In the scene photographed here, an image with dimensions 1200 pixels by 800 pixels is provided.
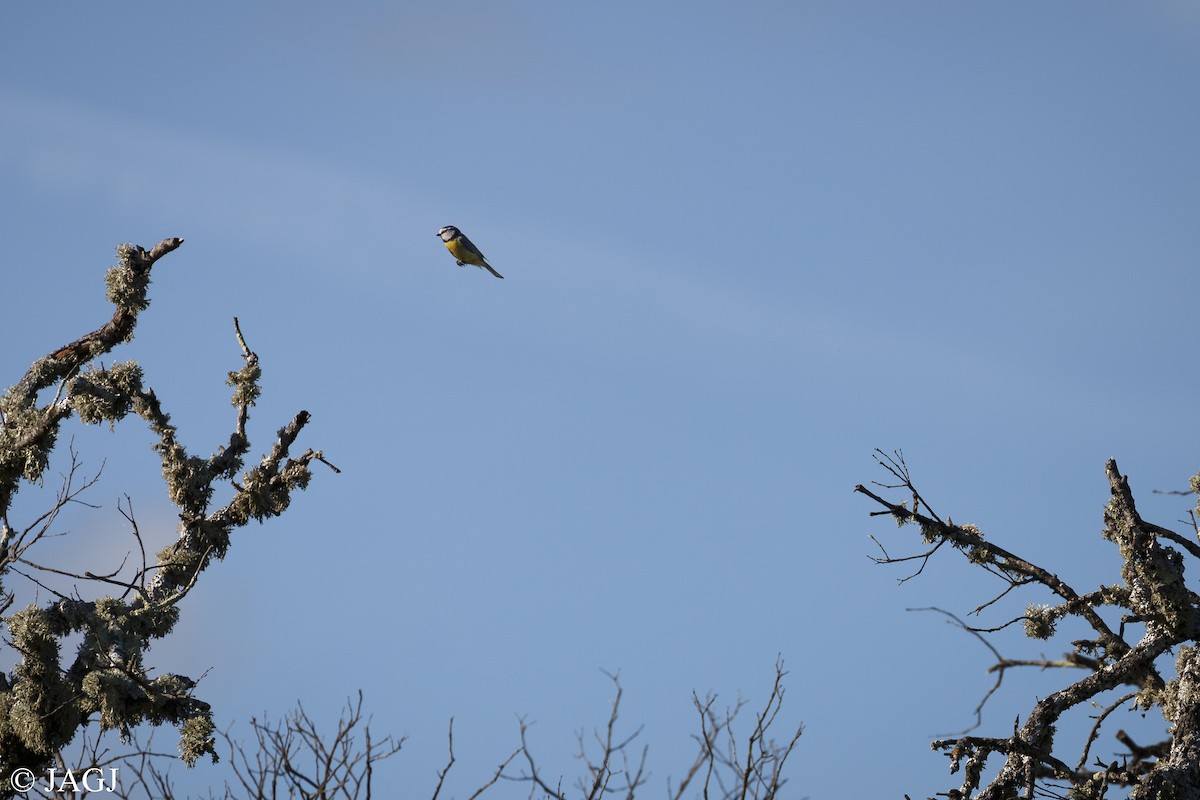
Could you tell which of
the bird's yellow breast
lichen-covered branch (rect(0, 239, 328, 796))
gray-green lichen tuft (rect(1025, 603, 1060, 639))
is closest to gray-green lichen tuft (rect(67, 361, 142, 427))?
lichen-covered branch (rect(0, 239, 328, 796))

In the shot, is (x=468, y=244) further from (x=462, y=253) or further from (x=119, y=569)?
(x=119, y=569)

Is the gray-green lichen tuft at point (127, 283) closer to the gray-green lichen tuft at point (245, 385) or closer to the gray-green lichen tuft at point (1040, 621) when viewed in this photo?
Answer: the gray-green lichen tuft at point (245, 385)

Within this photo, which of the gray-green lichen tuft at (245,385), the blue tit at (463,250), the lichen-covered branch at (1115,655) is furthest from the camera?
the blue tit at (463,250)

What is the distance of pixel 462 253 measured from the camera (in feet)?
48.0

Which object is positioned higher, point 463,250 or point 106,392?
point 463,250

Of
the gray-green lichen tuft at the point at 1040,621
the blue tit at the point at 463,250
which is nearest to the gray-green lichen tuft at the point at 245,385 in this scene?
the blue tit at the point at 463,250

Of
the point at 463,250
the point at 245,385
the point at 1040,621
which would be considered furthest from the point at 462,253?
the point at 1040,621

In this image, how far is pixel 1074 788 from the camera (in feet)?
22.1

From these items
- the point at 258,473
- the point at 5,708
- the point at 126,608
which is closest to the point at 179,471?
the point at 258,473

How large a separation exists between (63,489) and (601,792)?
4613 millimetres

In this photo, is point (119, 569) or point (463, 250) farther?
point (463, 250)

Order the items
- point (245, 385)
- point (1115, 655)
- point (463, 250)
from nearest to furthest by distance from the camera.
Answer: point (1115, 655), point (245, 385), point (463, 250)

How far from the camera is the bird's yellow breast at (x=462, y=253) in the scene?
48.0 feet

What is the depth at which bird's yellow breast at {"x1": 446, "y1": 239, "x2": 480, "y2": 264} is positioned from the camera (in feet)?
48.0
